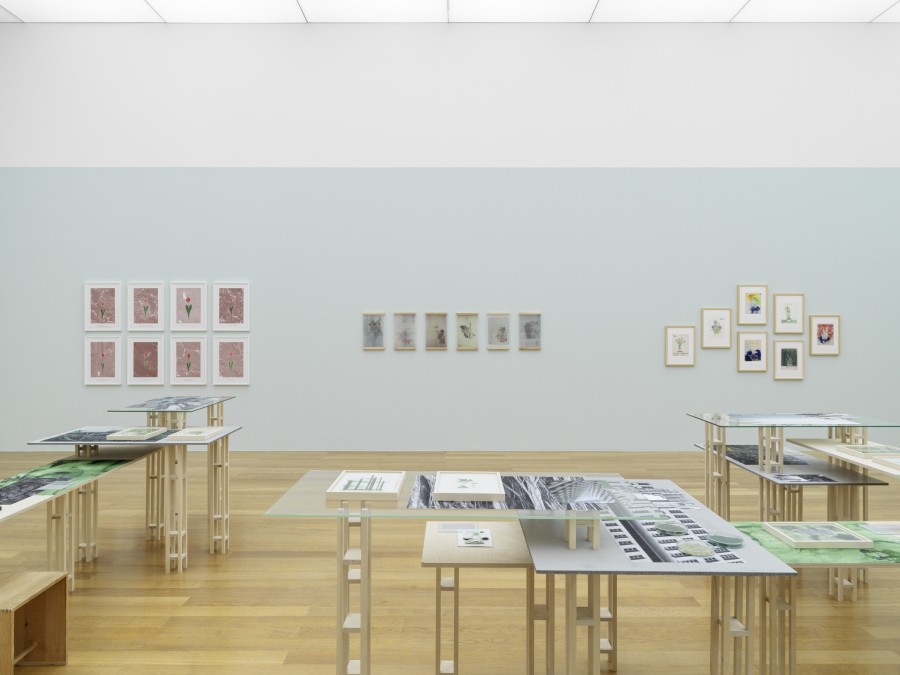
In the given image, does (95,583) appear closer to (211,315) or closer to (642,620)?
(642,620)

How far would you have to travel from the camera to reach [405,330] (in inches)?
435

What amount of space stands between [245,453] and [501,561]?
27.0 feet

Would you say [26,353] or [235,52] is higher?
[235,52]

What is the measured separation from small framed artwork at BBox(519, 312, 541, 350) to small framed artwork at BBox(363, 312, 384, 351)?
2219 millimetres

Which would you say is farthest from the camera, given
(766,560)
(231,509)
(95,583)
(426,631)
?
(231,509)

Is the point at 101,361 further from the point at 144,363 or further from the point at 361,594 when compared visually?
the point at 361,594

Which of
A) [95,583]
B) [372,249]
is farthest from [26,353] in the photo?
[95,583]

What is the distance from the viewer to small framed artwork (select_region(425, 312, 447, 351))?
11031mm

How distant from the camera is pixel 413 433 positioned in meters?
11.0
